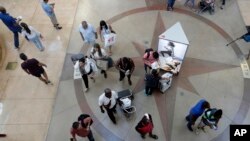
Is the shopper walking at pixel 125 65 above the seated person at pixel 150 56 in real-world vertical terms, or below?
below

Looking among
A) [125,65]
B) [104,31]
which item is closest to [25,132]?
[125,65]

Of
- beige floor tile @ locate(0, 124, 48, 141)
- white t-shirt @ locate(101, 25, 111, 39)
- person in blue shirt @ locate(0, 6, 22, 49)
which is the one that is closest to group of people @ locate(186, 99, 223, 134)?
white t-shirt @ locate(101, 25, 111, 39)

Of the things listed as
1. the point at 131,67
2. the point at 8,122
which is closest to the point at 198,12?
the point at 131,67

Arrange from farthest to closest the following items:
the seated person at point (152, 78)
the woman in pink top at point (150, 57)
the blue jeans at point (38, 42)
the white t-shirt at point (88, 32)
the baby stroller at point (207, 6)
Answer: the baby stroller at point (207, 6) → the blue jeans at point (38, 42) → the white t-shirt at point (88, 32) → the woman in pink top at point (150, 57) → the seated person at point (152, 78)

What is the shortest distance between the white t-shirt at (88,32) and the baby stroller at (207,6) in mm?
5073

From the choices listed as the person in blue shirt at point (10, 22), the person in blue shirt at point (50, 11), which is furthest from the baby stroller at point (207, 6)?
the person in blue shirt at point (10, 22)

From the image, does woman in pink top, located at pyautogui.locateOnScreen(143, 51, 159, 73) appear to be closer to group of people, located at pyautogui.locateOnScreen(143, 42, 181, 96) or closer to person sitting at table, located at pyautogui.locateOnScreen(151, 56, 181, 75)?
group of people, located at pyautogui.locateOnScreen(143, 42, 181, 96)

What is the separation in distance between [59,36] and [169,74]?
5045mm

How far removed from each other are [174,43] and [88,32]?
9.61 feet

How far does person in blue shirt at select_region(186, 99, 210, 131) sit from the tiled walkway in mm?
456

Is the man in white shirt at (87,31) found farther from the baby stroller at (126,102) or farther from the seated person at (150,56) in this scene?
the baby stroller at (126,102)

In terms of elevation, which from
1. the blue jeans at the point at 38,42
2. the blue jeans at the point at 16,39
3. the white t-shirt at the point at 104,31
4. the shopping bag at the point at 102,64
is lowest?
the blue jeans at the point at 16,39

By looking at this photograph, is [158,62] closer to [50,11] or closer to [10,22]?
[50,11]

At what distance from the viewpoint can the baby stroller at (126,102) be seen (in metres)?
7.07
